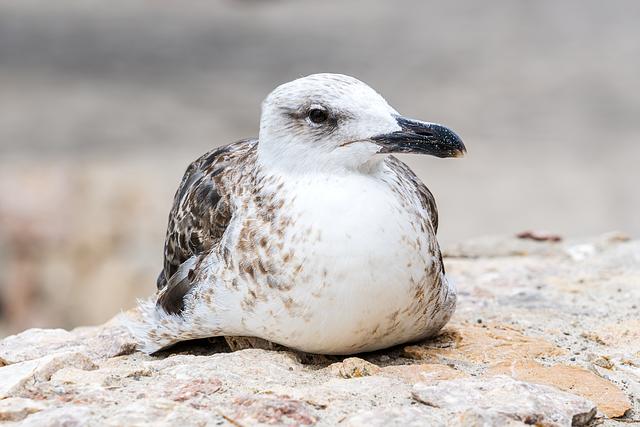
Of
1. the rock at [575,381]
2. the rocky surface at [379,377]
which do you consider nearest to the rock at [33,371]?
the rocky surface at [379,377]

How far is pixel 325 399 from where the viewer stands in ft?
9.52

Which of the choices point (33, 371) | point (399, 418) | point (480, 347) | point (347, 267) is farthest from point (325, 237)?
point (33, 371)

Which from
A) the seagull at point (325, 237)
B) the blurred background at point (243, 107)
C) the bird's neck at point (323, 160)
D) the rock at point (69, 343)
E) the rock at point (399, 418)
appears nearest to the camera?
the rock at point (399, 418)

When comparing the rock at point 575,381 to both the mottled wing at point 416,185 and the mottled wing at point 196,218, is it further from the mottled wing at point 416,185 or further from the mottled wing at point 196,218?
the mottled wing at point 196,218

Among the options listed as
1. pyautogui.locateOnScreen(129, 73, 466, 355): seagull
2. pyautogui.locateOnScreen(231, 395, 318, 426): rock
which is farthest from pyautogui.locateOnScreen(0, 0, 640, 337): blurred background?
pyautogui.locateOnScreen(231, 395, 318, 426): rock

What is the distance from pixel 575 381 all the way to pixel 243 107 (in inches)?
376

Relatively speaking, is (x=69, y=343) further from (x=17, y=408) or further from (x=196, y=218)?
(x=17, y=408)

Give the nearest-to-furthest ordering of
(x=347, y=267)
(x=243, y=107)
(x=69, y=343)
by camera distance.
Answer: (x=347, y=267) < (x=69, y=343) < (x=243, y=107)

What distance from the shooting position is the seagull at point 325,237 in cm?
312

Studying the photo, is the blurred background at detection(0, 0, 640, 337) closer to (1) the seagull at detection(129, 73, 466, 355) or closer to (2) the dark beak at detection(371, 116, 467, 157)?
(1) the seagull at detection(129, 73, 466, 355)

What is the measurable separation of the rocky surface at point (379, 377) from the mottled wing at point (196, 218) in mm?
268

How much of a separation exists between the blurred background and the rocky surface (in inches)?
187

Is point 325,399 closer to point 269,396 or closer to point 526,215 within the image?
point 269,396

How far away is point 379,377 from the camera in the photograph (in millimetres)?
3100
